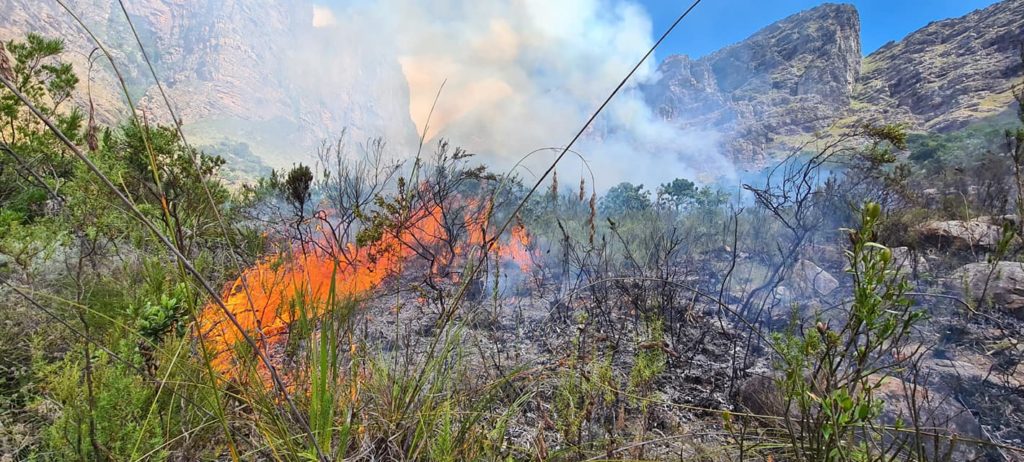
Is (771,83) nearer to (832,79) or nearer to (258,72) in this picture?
(832,79)

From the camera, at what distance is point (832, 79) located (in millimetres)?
52719

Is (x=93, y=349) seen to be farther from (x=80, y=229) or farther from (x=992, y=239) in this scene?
(x=992, y=239)

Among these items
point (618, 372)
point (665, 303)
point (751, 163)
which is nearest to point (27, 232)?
point (618, 372)

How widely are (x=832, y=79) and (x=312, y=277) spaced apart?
69813 millimetres

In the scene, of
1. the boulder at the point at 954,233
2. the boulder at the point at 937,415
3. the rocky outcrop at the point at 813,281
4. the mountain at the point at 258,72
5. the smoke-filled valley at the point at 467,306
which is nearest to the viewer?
the smoke-filled valley at the point at 467,306

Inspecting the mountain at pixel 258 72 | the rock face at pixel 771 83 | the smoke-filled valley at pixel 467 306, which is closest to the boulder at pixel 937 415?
the smoke-filled valley at pixel 467 306

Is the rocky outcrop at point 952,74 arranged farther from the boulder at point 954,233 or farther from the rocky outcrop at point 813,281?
the rocky outcrop at point 813,281

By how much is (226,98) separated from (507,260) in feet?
287

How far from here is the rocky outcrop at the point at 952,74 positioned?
31516 mm

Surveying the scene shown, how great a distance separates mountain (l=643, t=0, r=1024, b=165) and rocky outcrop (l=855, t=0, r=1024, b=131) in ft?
0.36

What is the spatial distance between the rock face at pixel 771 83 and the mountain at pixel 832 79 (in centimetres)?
17

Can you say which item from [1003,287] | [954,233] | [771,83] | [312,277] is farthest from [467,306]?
[771,83]

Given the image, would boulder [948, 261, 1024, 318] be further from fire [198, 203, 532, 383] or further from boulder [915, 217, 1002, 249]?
fire [198, 203, 532, 383]

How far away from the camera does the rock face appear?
1934 inches
